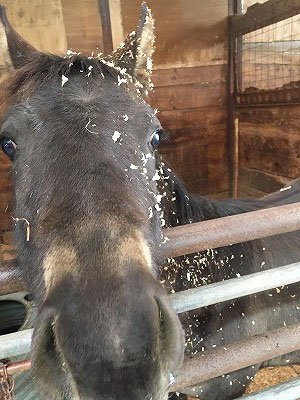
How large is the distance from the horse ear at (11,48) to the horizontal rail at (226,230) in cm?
104

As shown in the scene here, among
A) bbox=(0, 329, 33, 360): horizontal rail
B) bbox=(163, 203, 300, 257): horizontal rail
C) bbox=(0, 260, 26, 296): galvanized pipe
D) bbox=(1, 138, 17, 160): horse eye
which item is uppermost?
bbox=(1, 138, 17, 160): horse eye

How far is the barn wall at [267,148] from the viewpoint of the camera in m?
4.71

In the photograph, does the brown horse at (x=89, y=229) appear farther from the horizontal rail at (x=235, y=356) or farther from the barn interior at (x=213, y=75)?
the barn interior at (x=213, y=75)

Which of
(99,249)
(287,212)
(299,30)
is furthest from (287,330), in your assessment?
(299,30)

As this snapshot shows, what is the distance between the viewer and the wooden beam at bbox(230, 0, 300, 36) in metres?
4.13

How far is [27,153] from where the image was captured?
1.21 meters

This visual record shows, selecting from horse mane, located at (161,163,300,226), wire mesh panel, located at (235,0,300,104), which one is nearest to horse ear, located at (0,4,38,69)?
horse mane, located at (161,163,300,226)

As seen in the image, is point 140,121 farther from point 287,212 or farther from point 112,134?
point 287,212

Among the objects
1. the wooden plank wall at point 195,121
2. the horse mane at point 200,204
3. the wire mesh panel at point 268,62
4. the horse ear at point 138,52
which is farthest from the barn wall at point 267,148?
the horse ear at point 138,52

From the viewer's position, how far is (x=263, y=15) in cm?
461

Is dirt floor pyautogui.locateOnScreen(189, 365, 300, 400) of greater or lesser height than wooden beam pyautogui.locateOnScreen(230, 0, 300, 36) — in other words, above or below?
below

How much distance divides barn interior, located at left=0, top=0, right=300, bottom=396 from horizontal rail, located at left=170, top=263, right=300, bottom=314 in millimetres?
3642

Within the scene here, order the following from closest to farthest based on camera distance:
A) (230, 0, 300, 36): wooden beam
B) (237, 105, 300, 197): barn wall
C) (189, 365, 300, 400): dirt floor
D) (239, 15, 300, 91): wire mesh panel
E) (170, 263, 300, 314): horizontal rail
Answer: (170, 263, 300, 314): horizontal rail, (189, 365, 300, 400): dirt floor, (230, 0, 300, 36): wooden beam, (237, 105, 300, 197): barn wall, (239, 15, 300, 91): wire mesh panel

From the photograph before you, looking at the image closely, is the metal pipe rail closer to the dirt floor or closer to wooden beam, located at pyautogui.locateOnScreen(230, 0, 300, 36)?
the dirt floor
